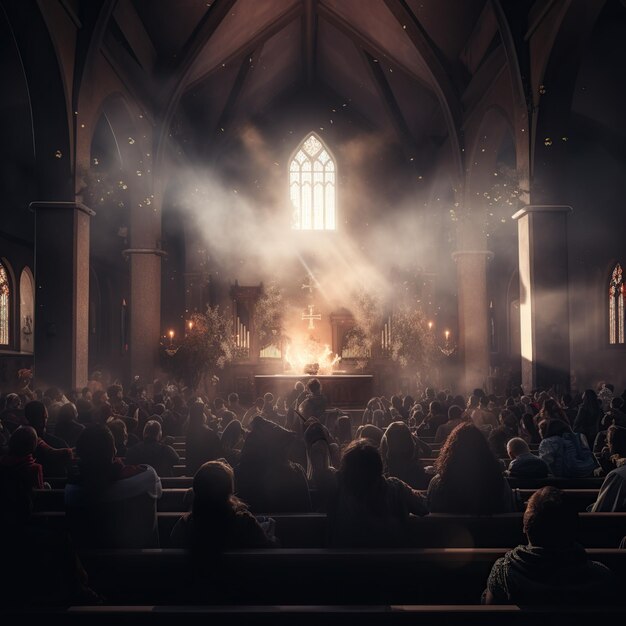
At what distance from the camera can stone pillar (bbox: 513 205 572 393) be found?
1143 centimetres

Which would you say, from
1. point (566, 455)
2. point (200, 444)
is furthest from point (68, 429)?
point (566, 455)

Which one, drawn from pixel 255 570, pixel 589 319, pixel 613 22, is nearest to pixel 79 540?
pixel 255 570

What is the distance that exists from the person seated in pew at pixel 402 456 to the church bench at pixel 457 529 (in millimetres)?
1031

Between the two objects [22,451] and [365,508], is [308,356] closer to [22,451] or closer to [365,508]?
[22,451]

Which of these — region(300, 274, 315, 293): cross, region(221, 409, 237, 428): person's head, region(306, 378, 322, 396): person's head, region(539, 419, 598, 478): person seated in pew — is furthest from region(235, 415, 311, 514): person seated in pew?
region(300, 274, 315, 293): cross

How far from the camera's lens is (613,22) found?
12.2 m

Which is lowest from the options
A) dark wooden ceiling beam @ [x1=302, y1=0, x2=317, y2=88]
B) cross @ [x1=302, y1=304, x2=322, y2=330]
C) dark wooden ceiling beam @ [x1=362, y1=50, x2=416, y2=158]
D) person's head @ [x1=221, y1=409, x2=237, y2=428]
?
person's head @ [x1=221, y1=409, x2=237, y2=428]

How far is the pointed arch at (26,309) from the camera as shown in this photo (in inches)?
708

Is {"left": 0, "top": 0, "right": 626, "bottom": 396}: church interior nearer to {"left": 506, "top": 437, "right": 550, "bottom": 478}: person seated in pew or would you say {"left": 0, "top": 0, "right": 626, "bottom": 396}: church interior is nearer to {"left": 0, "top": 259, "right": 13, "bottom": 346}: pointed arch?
{"left": 0, "top": 259, "right": 13, "bottom": 346}: pointed arch

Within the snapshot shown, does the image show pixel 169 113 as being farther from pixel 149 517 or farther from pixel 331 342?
pixel 149 517

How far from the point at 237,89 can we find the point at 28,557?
1869cm

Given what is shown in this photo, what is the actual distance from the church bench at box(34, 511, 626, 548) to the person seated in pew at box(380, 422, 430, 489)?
1.03 m

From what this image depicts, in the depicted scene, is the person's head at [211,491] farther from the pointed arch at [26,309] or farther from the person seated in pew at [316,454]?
the pointed arch at [26,309]

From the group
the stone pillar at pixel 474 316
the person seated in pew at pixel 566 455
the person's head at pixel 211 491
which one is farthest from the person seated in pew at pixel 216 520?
the stone pillar at pixel 474 316
